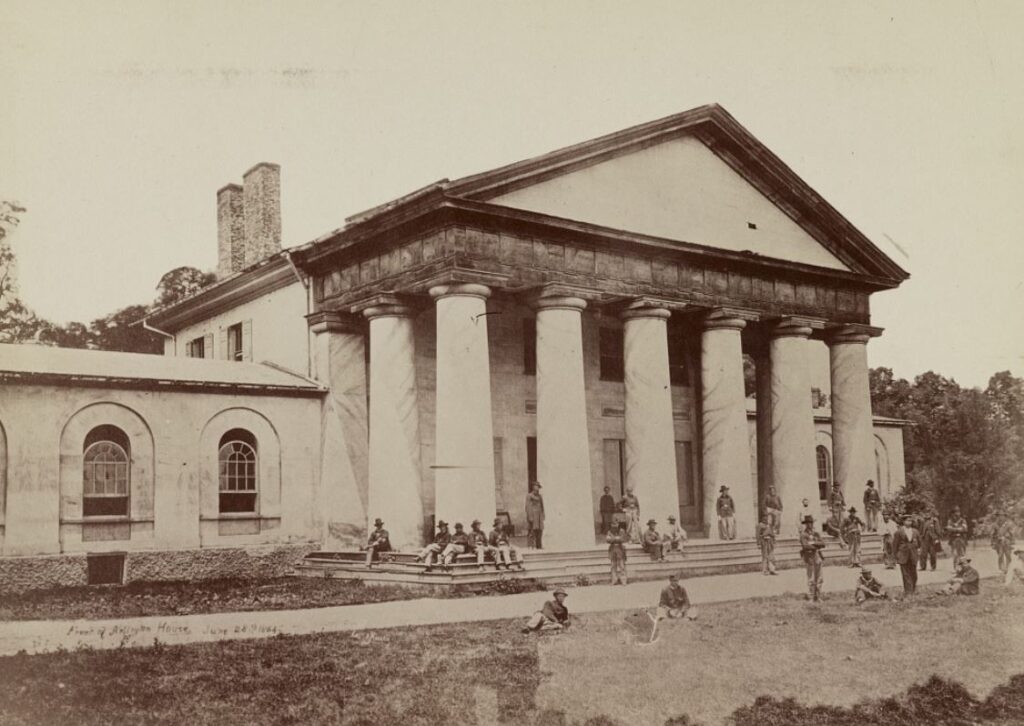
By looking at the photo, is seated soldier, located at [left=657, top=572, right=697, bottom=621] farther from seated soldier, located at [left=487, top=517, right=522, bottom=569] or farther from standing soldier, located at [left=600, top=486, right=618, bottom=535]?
standing soldier, located at [left=600, top=486, right=618, bottom=535]

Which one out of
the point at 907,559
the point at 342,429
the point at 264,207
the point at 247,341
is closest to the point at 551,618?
the point at 907,559

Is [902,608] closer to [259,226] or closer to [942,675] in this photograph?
[942,675]

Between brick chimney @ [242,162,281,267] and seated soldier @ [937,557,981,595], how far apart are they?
23.9 meters

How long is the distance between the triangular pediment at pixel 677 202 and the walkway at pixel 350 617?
30.8 ft

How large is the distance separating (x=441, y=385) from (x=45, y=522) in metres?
9.39

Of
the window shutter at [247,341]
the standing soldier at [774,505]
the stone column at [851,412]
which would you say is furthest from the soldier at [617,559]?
the window shutter at [247,341]

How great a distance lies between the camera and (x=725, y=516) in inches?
1090

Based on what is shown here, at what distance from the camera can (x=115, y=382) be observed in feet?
80.3

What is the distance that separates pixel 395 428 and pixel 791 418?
12.2 metres

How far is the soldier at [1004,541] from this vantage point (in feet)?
78.3

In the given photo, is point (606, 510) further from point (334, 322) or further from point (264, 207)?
point (264, 207)

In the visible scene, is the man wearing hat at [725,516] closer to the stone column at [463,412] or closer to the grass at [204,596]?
the stone column at [463,412]

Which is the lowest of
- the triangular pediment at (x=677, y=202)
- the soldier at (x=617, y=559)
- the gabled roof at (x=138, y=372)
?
the soldier at (x=617, y=559)

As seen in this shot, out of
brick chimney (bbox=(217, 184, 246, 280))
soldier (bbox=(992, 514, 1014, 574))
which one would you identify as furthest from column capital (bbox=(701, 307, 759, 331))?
brick chimney (bbox=(217, 184, 246, 280))
